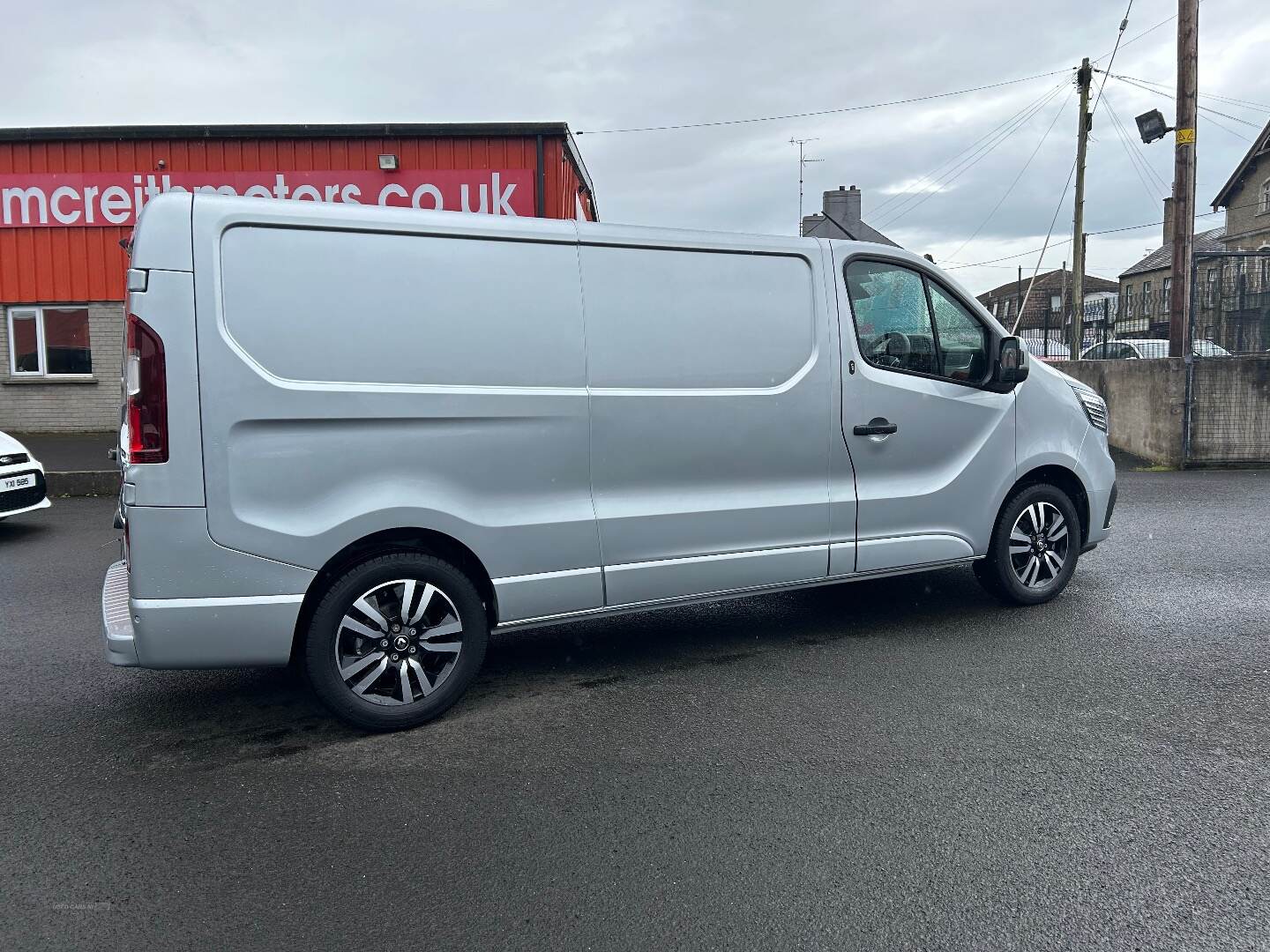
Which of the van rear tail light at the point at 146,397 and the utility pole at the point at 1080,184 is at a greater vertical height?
the utility pole at the point at 1080,184

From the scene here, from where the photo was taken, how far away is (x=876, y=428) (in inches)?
193

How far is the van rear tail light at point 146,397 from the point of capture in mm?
3447

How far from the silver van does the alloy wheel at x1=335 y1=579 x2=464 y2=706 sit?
11 mm

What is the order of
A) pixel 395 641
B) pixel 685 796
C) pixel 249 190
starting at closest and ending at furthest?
pixel 685 796
pixel 395 641
pixel 249 190

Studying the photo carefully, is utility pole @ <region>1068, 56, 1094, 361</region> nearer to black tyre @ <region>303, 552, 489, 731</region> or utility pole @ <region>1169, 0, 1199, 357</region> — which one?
utility pole @ <region>1169, 0, 1199, 357</region>

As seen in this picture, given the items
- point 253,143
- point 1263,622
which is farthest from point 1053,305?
point 1263,622

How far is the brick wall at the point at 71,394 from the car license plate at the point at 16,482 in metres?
8.92

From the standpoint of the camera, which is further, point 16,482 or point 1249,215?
point 1249,215

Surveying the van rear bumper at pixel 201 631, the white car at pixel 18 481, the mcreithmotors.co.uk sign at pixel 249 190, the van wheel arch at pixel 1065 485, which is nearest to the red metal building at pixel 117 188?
the mcreithmotors.co.uk sign at pixel 249 190

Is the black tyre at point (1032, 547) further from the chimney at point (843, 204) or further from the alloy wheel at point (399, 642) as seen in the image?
the chimney at point (843, 204)

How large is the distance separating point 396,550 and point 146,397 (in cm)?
107

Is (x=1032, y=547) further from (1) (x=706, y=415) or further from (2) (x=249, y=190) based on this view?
(2) (x=249, y=190)

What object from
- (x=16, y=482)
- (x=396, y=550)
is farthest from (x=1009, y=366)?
(x=16, y=482)

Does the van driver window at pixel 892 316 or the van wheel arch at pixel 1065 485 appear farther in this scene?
the van wheel arch at pixel 1065 485
